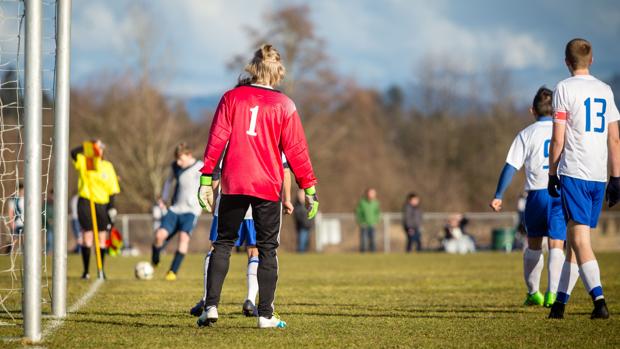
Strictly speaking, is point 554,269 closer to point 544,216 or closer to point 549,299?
point 549,299

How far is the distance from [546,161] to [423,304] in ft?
6.56

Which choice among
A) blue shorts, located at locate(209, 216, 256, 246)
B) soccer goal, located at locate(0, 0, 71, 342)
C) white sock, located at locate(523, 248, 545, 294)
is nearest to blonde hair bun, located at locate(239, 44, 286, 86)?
soccer goal, located at locate(0, 0, 71, 342)

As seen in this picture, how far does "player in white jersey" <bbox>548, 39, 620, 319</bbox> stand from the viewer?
7.61 metres

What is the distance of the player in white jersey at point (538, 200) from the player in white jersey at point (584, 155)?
4.62 feet

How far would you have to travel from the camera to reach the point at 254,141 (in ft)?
22.7

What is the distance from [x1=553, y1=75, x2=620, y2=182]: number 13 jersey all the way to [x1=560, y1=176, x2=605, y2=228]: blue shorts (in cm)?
5

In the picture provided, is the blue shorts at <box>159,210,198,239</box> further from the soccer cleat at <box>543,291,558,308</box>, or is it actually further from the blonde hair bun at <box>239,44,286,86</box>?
the blonde hair bun at <box>239,44,286,86</box>

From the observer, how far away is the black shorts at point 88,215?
14.7 meters

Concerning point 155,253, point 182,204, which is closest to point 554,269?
point 182,204

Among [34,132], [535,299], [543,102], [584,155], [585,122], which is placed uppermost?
[543,102]

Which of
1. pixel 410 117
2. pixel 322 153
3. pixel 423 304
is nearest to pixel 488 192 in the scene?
pixel 410 117

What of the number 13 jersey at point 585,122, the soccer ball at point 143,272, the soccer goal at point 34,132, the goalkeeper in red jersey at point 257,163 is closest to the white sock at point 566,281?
the number 13 jersey at point 585,122

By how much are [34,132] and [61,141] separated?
7.09ft

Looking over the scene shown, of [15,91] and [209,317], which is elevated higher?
[15,91]
